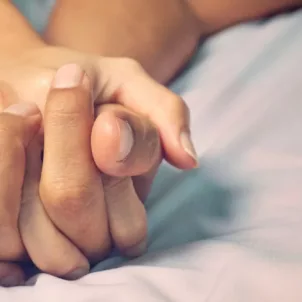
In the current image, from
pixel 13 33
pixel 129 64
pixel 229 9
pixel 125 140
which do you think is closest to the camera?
pixel 125 140

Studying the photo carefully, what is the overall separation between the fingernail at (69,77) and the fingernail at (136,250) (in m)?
0.14

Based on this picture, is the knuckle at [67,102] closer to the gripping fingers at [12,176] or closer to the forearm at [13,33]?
the gripping fingers at [12,176]

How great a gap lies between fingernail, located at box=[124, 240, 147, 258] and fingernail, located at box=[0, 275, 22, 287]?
88 millimetres

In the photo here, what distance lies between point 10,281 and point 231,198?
→ 21 cm

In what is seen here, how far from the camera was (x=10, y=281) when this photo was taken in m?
0.45

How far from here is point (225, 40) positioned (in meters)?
0.77

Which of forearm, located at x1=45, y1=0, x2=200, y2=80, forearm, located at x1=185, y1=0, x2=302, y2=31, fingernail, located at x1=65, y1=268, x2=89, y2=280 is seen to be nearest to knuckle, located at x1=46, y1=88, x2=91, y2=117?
fingernail, located at x1=65, y1=268, x2=89, y2=280

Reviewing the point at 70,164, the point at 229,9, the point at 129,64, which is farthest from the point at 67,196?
the point at 229,9

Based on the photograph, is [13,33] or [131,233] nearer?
[131,233]

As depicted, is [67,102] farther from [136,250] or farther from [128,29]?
[128,29]

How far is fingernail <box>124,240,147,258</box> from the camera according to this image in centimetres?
48

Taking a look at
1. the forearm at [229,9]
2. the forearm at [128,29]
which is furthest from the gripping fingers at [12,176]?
the forearm at [229,9]

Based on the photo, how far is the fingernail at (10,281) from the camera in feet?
1.48

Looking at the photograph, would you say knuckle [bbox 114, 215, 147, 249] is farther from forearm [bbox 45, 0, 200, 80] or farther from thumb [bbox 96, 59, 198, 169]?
forearm [bbox 45, 0, 200, 80]
